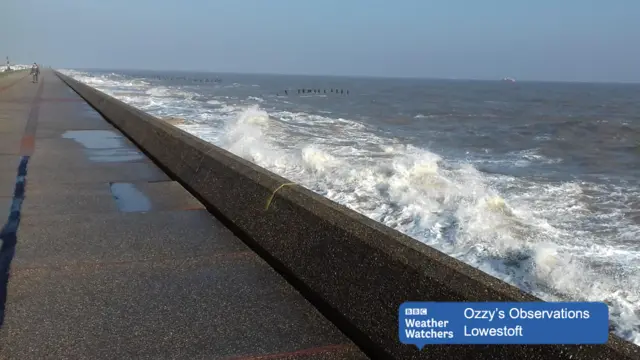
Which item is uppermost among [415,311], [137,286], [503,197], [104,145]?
[415,311]

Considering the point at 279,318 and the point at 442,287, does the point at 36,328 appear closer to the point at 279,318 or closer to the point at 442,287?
the point at 279,318

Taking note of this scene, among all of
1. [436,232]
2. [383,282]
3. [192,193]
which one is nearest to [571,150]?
[436,232]

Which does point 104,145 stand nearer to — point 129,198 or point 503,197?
point 129,198

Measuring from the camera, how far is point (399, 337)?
8.64 feet

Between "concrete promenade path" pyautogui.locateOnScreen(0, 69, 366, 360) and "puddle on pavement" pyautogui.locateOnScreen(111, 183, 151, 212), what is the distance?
0.04 feet

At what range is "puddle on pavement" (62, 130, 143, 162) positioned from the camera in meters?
8.98

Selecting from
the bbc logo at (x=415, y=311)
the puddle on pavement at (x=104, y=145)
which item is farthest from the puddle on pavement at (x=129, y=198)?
the bbc logo at (x=415, y=311)

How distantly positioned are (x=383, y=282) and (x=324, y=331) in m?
0.46
